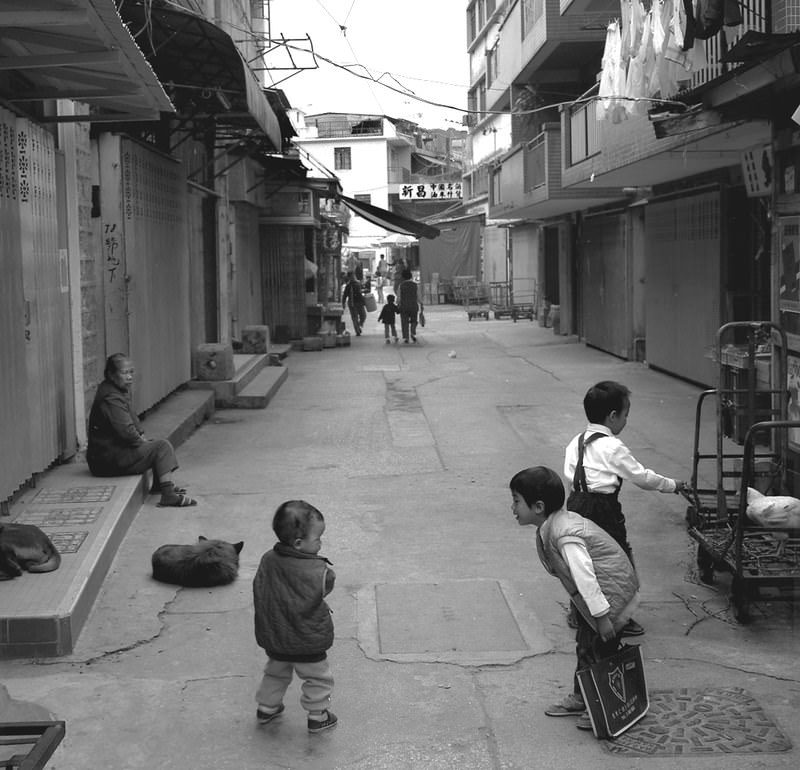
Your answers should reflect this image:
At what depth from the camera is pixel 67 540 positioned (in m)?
7.30

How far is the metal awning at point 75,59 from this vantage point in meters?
6.18

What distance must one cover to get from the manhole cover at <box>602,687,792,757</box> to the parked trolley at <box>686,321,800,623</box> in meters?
1.10

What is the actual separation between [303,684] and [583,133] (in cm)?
1518

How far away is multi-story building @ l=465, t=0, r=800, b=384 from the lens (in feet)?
29.1

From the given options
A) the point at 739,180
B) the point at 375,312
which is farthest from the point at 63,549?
the point at 375,312

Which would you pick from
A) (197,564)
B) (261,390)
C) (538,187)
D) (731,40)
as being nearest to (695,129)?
(731,40)

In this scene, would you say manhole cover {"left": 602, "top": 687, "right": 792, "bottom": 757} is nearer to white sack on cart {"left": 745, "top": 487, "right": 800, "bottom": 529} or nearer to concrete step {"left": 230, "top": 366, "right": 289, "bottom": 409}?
white sack on cart {"left": 745, "top": 487, "right": 800, "bottom": 529}

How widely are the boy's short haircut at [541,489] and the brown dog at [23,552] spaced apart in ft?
10.6

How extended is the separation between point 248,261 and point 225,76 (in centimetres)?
1150

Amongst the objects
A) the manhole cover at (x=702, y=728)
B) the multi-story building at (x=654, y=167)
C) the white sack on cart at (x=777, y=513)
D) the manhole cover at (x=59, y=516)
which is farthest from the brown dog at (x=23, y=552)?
the multi-story building at (x=654, y=167)

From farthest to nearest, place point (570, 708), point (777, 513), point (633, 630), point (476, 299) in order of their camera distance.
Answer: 1. point (476, 299)
2. point (777, 513)
3. point (633, 630)
4. point (570, 708)

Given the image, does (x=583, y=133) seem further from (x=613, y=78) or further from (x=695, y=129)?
(x=695, y=129)

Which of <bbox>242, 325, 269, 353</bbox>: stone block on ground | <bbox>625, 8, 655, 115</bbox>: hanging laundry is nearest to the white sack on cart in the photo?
<bbox>625, 8, 655, 115</bbox>: hanging laundry

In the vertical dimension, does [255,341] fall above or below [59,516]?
above
